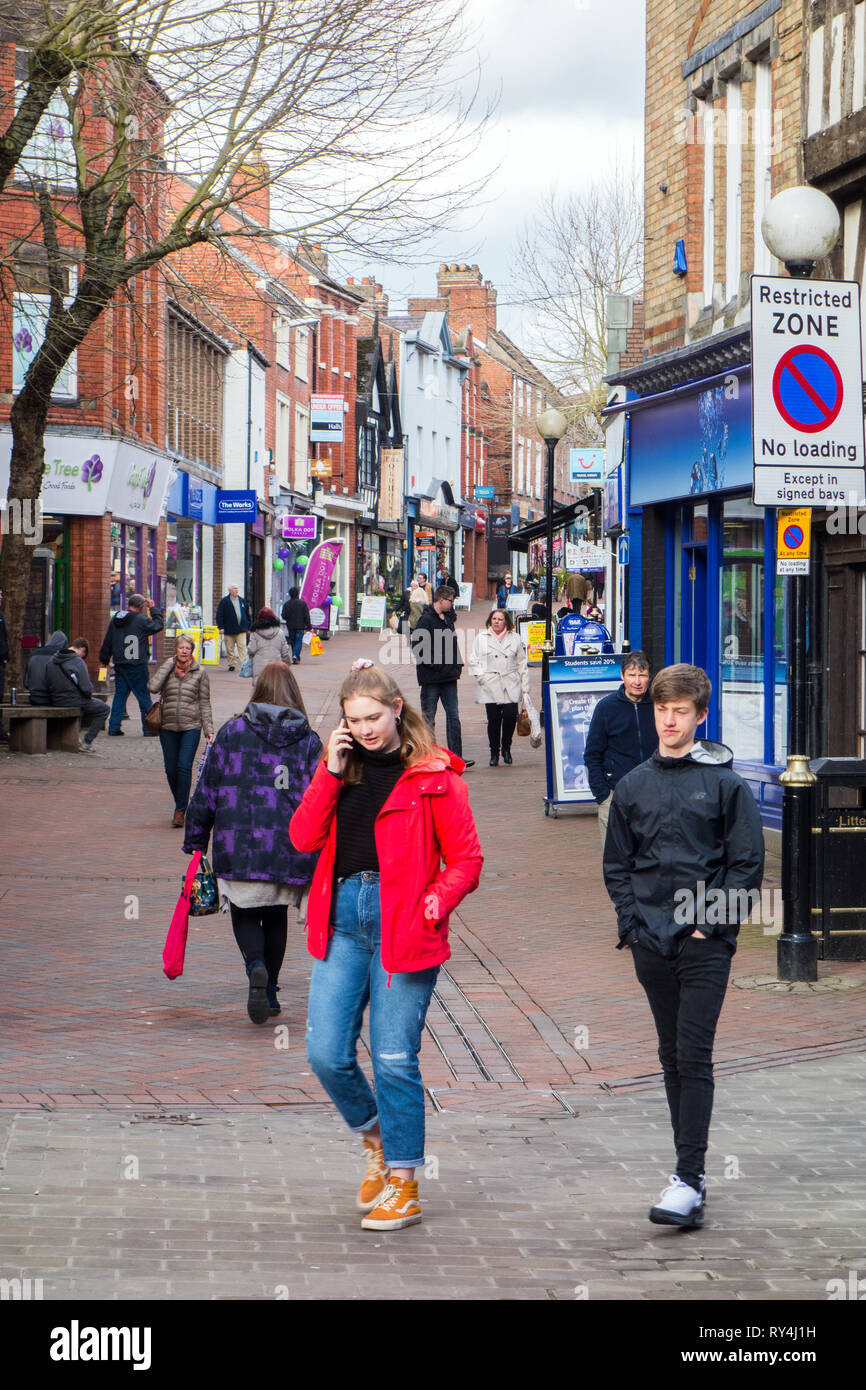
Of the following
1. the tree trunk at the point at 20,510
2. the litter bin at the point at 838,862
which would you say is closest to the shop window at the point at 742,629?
the litter bin at the point at 838,862

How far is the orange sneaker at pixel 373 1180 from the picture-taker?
5.39m

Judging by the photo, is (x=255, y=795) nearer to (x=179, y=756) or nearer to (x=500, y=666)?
(x=179, y=756)

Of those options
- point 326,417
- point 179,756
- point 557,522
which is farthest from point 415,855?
point 326,417

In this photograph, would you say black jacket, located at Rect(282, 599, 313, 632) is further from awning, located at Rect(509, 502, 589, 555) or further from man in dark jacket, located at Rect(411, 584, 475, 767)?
man in dark jacket, located at Rect(411, 584, 475, 767)

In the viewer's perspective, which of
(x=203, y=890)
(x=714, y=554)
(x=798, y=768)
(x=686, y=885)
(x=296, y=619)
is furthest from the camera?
(x=296, y=619)

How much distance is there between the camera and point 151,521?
34.0 meters

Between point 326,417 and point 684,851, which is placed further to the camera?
point 326,417

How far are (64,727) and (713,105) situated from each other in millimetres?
10415

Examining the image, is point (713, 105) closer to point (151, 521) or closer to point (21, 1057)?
point (21, 1057)

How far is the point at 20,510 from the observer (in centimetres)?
2061

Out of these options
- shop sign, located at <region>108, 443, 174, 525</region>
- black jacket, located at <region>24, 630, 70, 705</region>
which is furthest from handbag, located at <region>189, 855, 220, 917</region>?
shop sign, located at <region>108, 443, 174, 525</region>

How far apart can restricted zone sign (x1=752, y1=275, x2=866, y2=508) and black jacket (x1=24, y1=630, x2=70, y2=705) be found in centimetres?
1315

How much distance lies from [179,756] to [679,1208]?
10105mm
